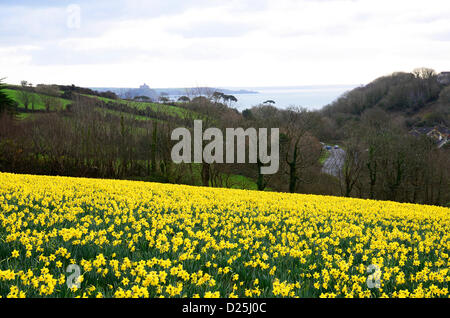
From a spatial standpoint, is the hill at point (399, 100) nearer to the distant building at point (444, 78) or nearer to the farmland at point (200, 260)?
the distant building at point (444, 78)

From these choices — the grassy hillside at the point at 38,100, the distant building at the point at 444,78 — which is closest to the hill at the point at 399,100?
the distant building at the point at 444,78

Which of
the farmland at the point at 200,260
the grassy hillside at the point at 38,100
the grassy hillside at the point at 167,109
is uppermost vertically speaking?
the grassy hillside at the point at 38,100

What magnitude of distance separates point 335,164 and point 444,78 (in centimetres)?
7740

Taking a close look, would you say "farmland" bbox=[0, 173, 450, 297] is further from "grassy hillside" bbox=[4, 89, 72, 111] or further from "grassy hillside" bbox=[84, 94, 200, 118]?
"grassy hillside" bbox=[4, 89, 72, 111]

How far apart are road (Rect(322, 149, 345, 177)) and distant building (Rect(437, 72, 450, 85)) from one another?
66.1 meters

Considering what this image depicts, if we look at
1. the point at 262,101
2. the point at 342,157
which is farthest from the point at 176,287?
the point at 262,101

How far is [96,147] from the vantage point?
4641 cm

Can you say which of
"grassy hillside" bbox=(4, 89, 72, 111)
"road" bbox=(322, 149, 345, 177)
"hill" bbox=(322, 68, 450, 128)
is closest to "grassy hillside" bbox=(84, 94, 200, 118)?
"road" bbox=(322, 149, 345, 177)

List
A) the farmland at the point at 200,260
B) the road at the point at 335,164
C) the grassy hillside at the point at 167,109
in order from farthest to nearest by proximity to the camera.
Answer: the road at the point at 335,164 < the grassy hillside at the point at 167,109 < the farmland at the point at 200,260

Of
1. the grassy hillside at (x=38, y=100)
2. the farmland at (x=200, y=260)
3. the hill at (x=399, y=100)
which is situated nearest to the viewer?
the farmland at (x=200, y=260)

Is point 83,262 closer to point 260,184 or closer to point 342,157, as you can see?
point 260,184

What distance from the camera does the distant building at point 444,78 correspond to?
3918 inches

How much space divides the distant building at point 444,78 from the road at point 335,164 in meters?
66.1

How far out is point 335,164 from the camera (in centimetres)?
4931
